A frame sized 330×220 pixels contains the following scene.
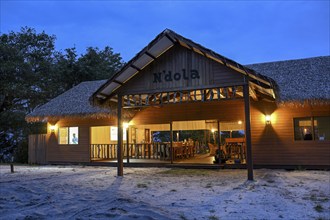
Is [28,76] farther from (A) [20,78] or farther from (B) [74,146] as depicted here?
(B) [74,146]

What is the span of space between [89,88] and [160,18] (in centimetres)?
18900

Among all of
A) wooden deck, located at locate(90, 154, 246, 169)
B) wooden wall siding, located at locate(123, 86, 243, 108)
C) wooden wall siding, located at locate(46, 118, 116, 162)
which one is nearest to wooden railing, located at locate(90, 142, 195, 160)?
wooden wall siding, located at locate(46, 118, 116, 162)

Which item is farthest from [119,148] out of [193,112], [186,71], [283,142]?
[283,142]

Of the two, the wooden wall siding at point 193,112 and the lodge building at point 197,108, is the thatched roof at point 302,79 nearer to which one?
the lodge building at point 197,108

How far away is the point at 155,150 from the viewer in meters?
16.1

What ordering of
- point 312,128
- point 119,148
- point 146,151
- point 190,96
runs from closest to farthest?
point 119,148 → point 190,96 → point 312,128 → point 146,151

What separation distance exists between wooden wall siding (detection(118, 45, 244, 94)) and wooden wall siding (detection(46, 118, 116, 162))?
511 cm

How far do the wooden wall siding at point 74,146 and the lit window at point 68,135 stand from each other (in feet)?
0.90

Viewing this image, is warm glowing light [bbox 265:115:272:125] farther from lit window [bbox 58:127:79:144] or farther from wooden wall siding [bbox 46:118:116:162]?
lit window [bbox 58:127:79:144]

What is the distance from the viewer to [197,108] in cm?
1370

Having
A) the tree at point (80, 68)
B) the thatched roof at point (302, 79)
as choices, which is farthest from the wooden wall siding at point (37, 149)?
the thatched roof at point (302, 79)

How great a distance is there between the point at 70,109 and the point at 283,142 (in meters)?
9.38

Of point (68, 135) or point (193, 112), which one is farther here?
point (68, 135)

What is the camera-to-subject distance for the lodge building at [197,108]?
9742 millimetres
